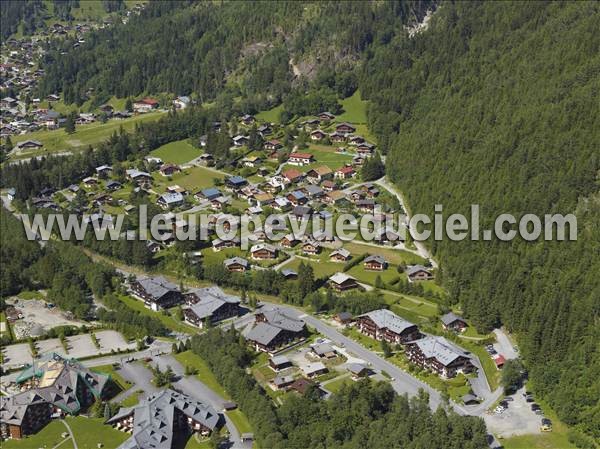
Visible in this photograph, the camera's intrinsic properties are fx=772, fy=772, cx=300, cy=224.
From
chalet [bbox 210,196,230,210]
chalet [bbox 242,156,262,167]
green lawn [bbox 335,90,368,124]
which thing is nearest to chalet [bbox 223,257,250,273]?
chalet [bbox 210,196,230,210]

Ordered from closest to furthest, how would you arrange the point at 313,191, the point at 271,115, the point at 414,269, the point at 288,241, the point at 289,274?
the point at 414,269 → the point at 289,274 → the point at 288,241 → the point at 313,191 → the point at 271,115

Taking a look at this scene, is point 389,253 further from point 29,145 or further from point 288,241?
point 29,145

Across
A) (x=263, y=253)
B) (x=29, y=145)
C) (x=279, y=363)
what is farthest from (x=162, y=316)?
(x=29, y=145)

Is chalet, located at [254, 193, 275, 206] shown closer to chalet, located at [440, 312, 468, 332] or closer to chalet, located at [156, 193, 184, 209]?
chalet, located at [156, 193, 184, 209]

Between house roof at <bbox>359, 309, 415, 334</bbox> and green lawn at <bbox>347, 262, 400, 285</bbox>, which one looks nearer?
house roof at <bbox>359, 309, 415, 334</bbox>

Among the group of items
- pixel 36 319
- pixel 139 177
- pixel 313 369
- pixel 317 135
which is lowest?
pixel 139 177

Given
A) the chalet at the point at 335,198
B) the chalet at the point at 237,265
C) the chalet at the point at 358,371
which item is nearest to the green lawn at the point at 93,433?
the chalet at the point at 358,371

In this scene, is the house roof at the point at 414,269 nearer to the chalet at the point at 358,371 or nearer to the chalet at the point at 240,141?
the chalet at the point at 358,371
